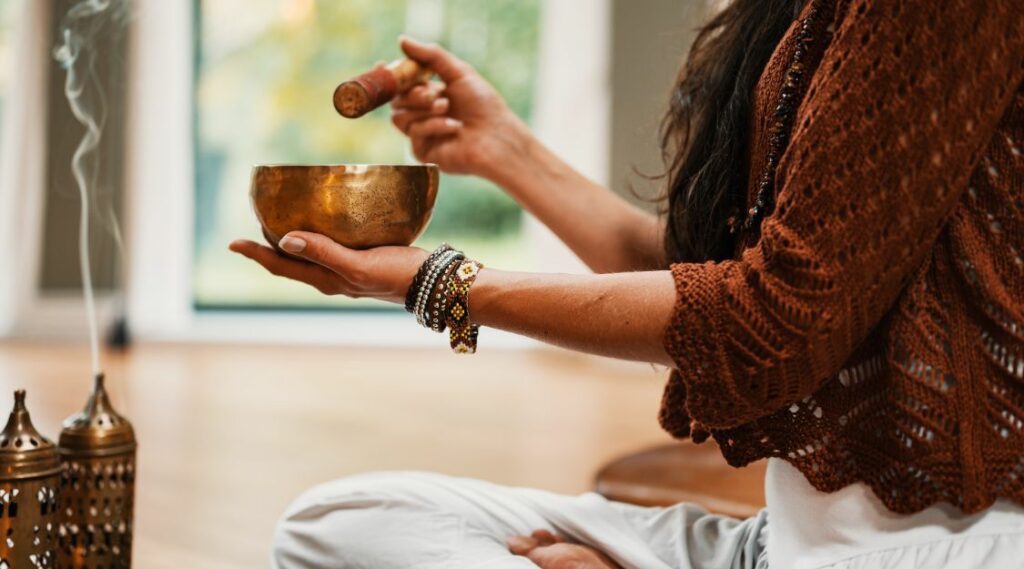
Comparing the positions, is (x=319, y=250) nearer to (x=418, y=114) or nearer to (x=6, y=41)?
(x=418, y=114)

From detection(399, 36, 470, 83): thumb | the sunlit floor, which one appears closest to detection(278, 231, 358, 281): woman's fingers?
detection(399, 36, 470, 83): thumb

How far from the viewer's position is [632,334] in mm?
960

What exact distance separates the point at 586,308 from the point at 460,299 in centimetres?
12

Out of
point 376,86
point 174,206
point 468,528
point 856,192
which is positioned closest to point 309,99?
point 174,206

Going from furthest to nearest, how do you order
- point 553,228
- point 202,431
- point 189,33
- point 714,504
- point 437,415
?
point 189,33, point 437,415, point 202,431, point 714,504, point 553,228

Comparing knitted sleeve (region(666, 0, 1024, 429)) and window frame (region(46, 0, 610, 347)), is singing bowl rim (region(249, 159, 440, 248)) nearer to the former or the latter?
knitted sleeve (region(666, 0, 1024, 429))

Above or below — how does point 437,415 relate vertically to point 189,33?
below

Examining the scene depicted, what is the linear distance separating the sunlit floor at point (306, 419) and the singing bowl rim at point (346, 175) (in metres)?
0.87

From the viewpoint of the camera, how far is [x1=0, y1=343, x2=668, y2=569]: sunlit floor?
2191 mm

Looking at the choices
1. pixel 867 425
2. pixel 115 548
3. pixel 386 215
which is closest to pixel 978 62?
pixel 867 425

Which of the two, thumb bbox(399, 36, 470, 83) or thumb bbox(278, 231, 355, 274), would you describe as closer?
thumb bbox(278, 231, 355, 274)

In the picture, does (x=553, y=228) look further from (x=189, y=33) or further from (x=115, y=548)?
(x=189, y=33)

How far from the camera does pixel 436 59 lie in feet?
4.84

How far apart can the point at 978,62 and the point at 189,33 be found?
4349mm
